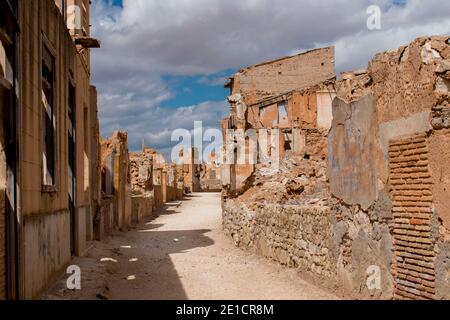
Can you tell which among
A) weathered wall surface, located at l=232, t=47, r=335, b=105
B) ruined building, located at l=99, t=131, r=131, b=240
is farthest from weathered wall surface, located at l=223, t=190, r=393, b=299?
weathered wall surface, located at l=232, t=47, r=335, b=105

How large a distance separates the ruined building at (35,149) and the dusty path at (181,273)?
0.78 metres

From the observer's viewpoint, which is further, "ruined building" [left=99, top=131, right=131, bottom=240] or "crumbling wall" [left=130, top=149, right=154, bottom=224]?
"crumbling wall" [left=130, top=149, right=154, bottom=224]

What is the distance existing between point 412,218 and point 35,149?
4916 millimetres

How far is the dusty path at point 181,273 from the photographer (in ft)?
29.6

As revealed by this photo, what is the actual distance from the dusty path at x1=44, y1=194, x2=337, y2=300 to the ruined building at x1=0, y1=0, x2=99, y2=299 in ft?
2.56

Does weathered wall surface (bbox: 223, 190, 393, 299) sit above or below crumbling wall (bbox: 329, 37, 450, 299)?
below

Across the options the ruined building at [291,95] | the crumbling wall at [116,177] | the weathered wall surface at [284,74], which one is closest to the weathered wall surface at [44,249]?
the crumbling wall at [116,177]

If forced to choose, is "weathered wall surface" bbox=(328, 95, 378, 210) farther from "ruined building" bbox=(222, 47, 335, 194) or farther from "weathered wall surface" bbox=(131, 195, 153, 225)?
"ruined building" bbox=(222, 47, 335, 194)

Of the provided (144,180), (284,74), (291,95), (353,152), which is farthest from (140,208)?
(353,152)

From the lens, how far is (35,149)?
7.33 meters

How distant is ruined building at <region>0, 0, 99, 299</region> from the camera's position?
6.13m

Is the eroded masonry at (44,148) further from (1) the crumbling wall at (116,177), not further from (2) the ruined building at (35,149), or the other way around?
(1) the crumbling wall at (116,177)

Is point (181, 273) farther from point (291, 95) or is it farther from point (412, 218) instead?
point (291, 95)
